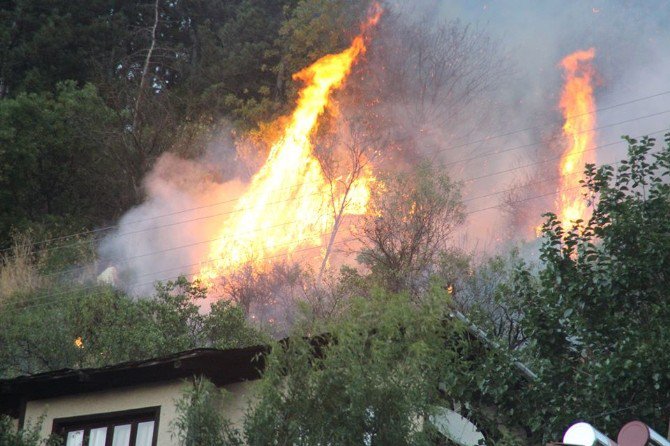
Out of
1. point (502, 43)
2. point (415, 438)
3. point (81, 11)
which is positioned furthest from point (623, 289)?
point (502, 43)

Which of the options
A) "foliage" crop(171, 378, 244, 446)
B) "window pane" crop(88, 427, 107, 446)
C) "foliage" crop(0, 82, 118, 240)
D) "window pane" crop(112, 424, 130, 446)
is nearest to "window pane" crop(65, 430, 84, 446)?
"window pane" crop(88, 427, 107, 446)

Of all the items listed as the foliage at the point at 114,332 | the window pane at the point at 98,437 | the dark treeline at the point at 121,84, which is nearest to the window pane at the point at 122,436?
the window pane at the point at 98,437

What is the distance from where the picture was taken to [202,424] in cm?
1602

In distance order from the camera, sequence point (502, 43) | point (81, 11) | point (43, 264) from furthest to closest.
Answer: point (502, 43) → point (81, 11) → point (43, 264)

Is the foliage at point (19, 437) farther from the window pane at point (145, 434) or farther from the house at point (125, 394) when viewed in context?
the window pane at point (145, 434)

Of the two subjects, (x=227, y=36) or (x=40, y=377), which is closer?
(x=40, y=377)

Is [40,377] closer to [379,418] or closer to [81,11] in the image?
[379,418]

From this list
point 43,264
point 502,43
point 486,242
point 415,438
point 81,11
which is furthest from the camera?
point 502,43

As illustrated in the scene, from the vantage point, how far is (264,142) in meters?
57.9

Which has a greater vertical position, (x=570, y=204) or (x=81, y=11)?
(x=81, y=11)

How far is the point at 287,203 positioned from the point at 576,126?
20071 mm

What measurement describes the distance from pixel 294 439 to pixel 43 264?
1372 inches

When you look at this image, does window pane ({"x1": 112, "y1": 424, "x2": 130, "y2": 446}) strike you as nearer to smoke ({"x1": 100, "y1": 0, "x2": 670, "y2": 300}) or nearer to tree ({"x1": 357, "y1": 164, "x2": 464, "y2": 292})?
tree ({"x1": 357, "y1": 164, "x2": 464, "y2": 292})

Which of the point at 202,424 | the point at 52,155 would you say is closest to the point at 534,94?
the point at 52,155
